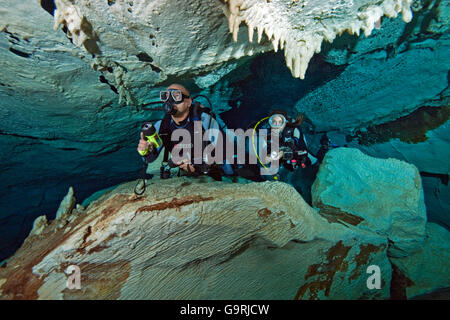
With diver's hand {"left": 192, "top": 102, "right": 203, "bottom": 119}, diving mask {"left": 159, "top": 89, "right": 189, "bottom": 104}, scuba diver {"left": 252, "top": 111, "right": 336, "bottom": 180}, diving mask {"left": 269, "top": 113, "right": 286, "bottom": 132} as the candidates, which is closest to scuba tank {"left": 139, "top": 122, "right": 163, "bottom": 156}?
diving mask {"left": 159, "top": 89, "right": 189, "bottom": 104}

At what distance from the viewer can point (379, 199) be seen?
3.10m

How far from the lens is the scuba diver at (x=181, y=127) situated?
2.88 metres

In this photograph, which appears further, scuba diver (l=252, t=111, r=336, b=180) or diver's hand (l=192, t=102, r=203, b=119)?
diver's hand (l=192, t=102, r=203, b=119)

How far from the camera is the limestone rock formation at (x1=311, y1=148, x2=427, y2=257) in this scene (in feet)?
9.73

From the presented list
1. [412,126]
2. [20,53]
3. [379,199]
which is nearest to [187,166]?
[20,53]

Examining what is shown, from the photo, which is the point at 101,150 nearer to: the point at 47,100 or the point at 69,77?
the point at 47,100

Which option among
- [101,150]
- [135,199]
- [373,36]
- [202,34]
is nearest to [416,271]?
[373,36]

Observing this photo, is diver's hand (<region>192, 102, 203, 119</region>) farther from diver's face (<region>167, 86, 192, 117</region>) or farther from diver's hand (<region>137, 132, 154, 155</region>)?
diver's hand (<region>137, 132, 154, 155</region>)

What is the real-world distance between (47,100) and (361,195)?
5.24 meters

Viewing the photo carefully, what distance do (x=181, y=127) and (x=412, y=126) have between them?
14.5ft

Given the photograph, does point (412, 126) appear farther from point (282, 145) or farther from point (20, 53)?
point (20, 53)

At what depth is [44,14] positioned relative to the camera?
194 centimetres

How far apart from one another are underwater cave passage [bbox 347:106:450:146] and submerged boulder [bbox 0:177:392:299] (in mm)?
2451
